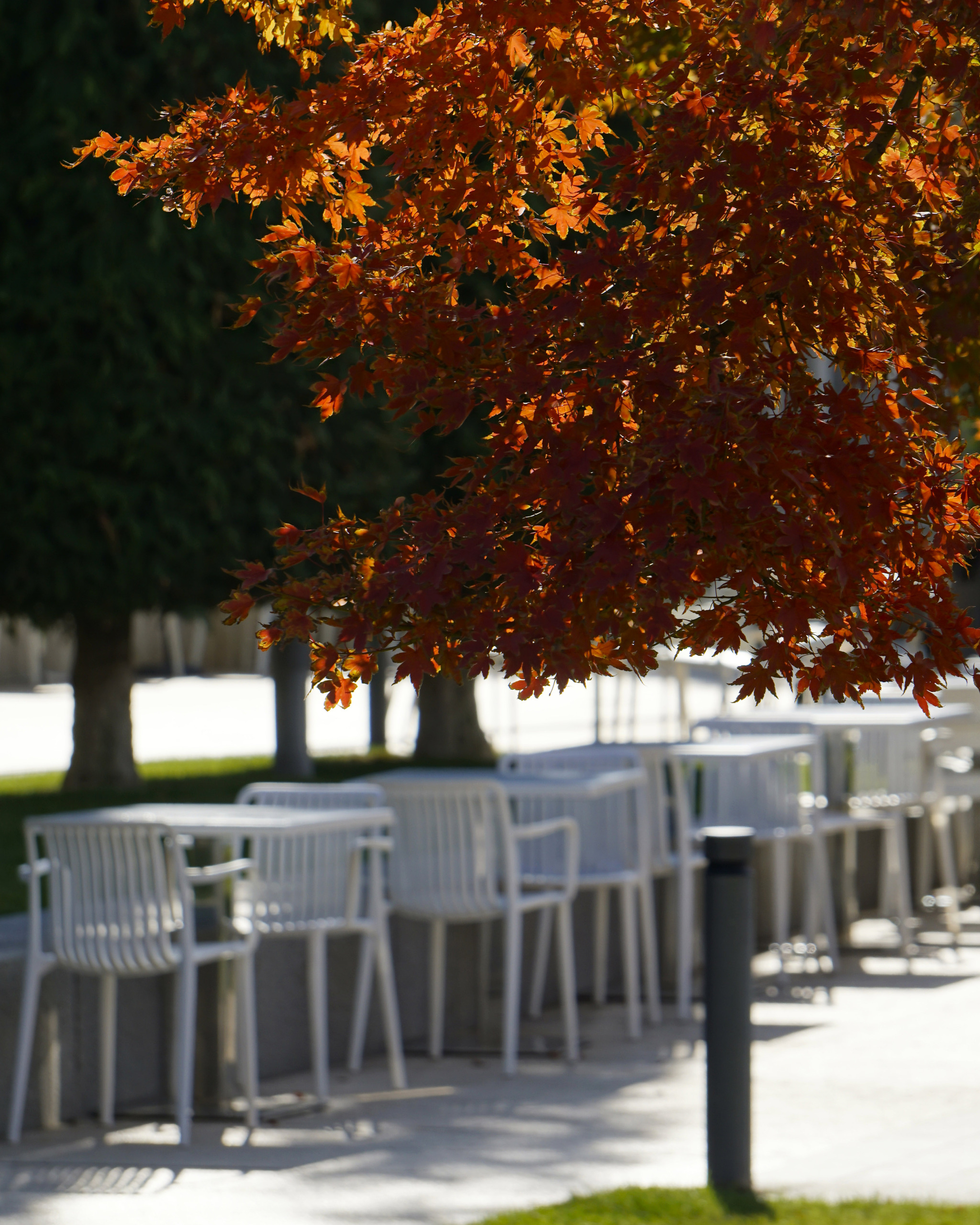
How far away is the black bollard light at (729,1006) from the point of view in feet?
18.3

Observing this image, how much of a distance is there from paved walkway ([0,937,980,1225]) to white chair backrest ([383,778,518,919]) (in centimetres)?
65

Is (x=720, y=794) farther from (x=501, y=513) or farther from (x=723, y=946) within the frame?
(x=501, y=513)

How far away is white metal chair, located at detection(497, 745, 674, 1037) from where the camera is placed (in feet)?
27.5

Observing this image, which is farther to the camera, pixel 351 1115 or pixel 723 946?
pixel 351 1115

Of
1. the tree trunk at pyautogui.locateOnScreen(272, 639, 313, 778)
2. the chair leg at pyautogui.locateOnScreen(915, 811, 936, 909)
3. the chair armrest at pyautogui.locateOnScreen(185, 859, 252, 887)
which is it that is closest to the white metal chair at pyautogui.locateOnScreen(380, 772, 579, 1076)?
the chair armrest at pyautogui.locateOnScreen(185, 859, 252, 887)

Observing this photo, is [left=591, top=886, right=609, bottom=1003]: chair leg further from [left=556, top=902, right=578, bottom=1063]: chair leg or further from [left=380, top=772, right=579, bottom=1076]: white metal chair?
[left=380, top=772, right=579, bottom=1076]: white metal chair

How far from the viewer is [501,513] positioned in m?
2.92

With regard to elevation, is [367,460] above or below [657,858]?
above

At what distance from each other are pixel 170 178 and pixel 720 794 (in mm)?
6278

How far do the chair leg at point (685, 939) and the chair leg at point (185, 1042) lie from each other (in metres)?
2.81

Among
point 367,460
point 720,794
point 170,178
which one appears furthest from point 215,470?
point 170,178

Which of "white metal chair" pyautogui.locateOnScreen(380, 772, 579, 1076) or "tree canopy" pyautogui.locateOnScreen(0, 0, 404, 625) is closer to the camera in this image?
"white metal chair" pyautogui.locateOnScreen(380, 772, 579, 1076)

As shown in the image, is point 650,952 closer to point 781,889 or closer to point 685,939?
point 685,939

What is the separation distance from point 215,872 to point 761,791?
353 cm
